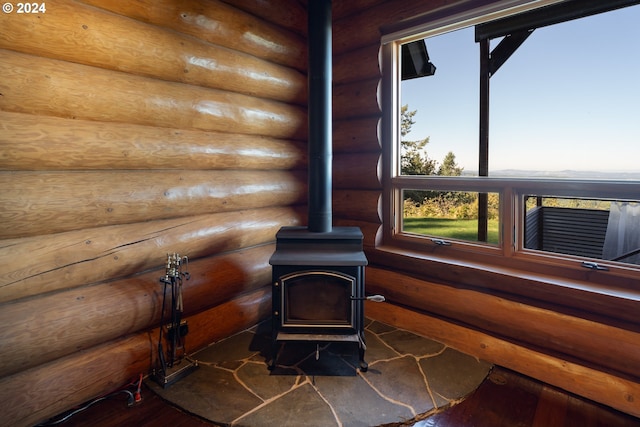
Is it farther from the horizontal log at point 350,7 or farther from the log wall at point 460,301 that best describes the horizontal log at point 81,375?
the horizontal log at point 350,7

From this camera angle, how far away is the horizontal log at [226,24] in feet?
7.87

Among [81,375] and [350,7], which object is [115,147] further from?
[350,7]

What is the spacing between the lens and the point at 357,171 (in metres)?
3.52

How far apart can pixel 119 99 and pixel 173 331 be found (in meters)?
1.66

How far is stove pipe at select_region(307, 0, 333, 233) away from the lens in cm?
280

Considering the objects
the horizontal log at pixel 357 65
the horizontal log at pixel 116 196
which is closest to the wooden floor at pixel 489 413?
the horizontal log at pixel 116 196

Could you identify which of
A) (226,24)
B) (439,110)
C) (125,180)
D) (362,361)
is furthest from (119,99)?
(439,110)

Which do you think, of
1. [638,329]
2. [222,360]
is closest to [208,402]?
[222,360]

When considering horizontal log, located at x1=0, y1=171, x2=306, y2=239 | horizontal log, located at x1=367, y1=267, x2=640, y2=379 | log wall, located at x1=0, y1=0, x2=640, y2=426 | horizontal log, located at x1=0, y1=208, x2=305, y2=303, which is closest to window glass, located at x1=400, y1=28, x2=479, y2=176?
log wall, located at x1=0, y1=0, x2=640, y2=426

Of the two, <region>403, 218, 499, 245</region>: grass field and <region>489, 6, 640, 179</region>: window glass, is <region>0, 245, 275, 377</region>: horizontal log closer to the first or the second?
<region>403, 218, 499, 245</region>: grass field

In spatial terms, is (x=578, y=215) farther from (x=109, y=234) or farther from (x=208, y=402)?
(x=109, y=234)

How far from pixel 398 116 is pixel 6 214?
307 cm

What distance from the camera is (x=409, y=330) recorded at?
318 centimetres

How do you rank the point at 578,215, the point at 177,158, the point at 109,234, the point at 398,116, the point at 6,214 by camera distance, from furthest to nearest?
the point at 578,215
the point at 398,116
the point at 177,158
the point at 109,234
the point at 6,214
